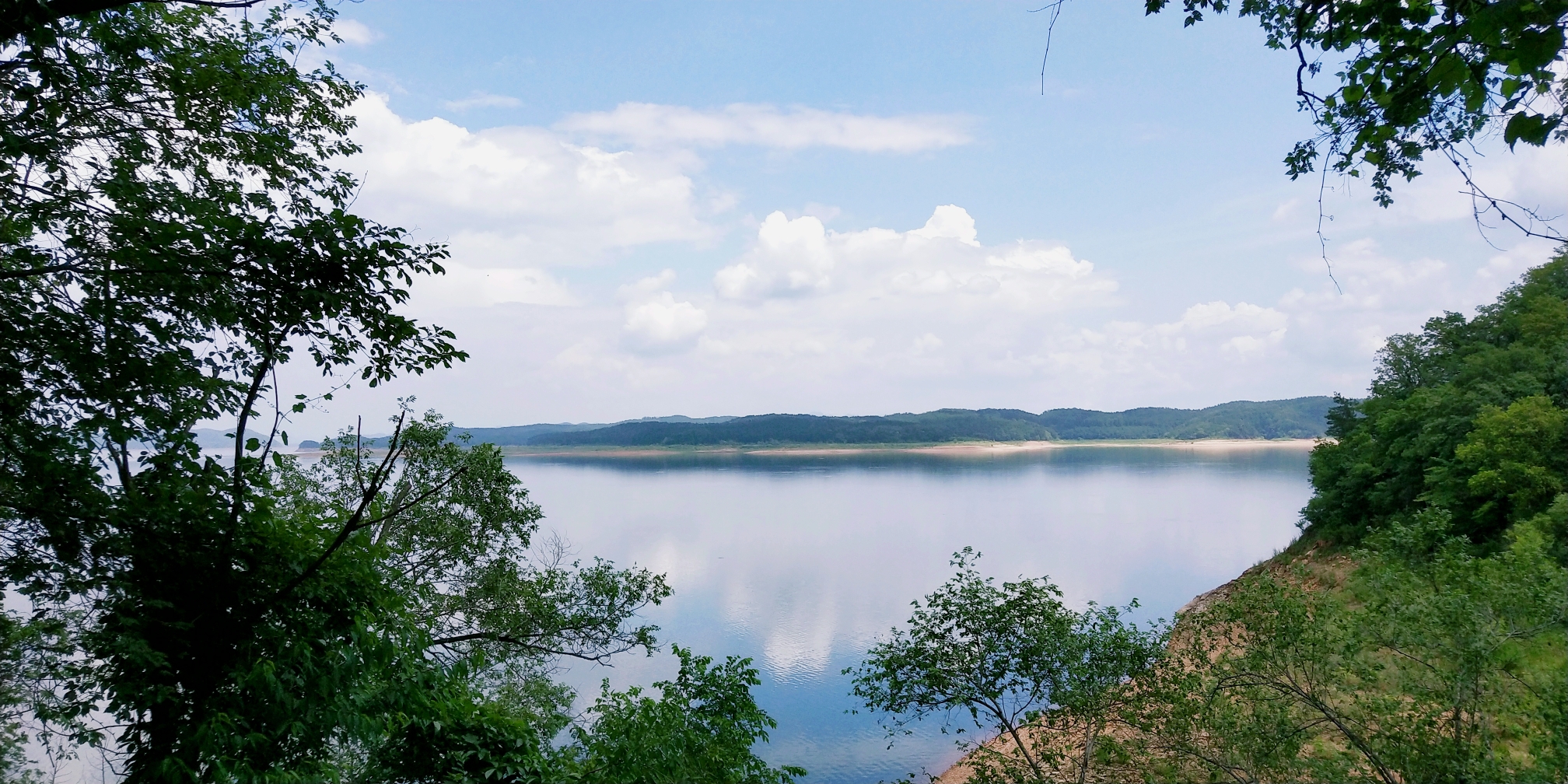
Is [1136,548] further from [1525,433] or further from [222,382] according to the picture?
[222,382]

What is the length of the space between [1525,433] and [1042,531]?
1969 cm

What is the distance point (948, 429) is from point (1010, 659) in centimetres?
10507

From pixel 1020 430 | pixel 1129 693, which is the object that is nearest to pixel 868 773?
pixel 1129 693

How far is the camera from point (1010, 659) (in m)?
7.72

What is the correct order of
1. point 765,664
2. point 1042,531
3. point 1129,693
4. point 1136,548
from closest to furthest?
point 1129,693
point 765,664
point 1136,548
point 1042,531

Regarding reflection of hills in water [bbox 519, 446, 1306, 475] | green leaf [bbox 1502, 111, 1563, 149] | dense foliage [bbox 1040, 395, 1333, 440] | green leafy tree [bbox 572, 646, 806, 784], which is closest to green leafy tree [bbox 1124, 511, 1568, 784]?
green leafy tree [bbox 572, 646, 806, 784]

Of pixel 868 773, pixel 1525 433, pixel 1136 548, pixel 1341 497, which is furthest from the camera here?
pixel 1136 548

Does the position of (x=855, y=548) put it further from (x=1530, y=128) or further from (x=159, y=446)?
(x=1530, y=128)

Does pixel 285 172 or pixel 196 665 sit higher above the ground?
pixel 285 172

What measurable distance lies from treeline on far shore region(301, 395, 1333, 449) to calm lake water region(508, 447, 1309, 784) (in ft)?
121

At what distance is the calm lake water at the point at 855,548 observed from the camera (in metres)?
14.8

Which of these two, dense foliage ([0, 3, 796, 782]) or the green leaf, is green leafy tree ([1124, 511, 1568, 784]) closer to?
the green leaf

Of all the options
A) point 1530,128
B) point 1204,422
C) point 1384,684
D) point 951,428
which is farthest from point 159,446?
point 1204,422

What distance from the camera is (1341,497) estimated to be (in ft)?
71.6
